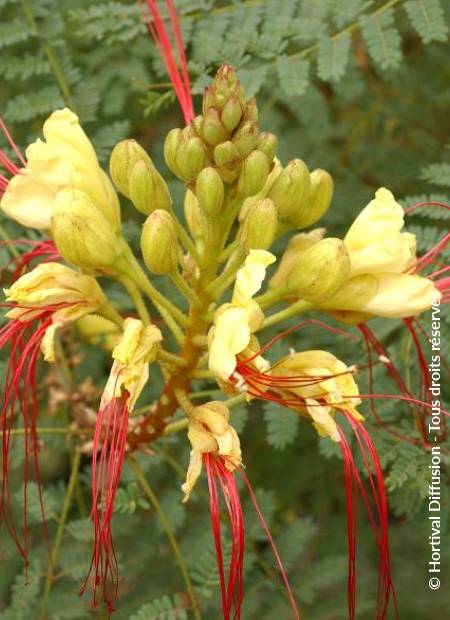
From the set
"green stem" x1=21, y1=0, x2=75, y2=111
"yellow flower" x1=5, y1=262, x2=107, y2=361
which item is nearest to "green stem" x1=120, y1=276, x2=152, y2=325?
"yellow flower" x1=5, y1=262, x2=107, y2=361

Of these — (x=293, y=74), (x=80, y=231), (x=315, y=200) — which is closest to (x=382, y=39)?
(x=293, y=74)

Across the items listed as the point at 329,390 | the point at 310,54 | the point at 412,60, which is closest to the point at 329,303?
the point at 329,390

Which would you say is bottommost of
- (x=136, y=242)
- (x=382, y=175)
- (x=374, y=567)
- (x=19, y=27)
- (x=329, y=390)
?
(x=374, y=567)

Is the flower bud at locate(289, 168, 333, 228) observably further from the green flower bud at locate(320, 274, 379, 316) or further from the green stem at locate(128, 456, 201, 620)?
→ the green stem at locate(128, 456, 201, 620)

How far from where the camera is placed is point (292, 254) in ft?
7.38

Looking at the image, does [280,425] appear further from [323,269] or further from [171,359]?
[323,269]

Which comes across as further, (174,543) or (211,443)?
(174,543)

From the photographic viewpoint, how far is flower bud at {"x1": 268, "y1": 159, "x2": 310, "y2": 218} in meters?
2.06

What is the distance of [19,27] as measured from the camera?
2.88 metres

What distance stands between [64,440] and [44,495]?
0.77ft

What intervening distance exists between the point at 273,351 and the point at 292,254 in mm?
516

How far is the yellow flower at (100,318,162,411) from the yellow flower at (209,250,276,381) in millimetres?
160

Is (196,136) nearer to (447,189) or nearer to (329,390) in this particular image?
(329,390)

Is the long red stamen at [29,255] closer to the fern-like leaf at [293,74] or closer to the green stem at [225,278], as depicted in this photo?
the green stem at [225,278]
